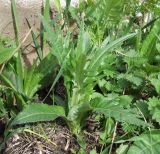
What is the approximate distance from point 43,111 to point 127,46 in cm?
68

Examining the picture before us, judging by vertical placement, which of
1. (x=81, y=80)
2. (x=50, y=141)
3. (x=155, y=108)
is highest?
(x=81, y=80)

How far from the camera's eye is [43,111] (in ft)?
5.34

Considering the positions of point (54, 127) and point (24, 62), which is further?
point (24, 62)

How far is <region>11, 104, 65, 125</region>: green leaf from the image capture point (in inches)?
62.3

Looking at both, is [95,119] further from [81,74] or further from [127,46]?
[127,46]

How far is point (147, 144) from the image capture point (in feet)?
5.47

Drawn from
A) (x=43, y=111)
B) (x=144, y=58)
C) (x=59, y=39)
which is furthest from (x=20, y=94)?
(x=144, y=58)

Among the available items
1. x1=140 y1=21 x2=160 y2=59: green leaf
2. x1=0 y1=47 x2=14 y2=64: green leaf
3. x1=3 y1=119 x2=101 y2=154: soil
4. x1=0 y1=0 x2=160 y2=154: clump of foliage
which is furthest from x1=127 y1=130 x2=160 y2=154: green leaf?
x1=0 y1=47 x2=14 y2=64: green leaf

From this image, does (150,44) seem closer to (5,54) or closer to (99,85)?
(99,85)

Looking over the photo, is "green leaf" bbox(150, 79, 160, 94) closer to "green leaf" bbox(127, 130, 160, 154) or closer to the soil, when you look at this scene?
"green leaf" bbox(127, 130, 160, 154)

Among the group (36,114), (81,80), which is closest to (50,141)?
(36,114)

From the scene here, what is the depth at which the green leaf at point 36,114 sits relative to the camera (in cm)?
158

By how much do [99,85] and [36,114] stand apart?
37 cm

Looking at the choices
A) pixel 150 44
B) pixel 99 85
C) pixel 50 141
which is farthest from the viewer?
pixel 150 44
